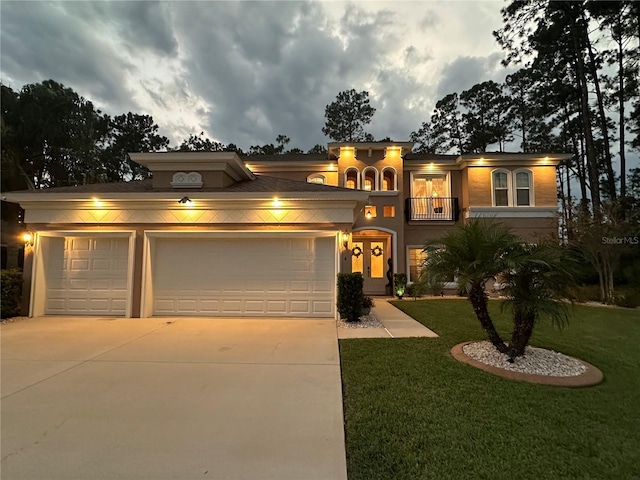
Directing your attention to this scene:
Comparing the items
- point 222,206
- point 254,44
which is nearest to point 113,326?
point 222,206

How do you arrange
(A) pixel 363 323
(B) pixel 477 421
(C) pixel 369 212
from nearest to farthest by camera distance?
1. (B) pixel 477 421
2. (A) pixel 363 323
3. (C) pixel 369 212

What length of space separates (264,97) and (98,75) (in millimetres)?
7701

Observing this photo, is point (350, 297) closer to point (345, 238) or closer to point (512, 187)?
point (345, 238)

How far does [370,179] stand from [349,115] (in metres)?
12.7

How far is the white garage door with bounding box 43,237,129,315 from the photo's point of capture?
811 cm

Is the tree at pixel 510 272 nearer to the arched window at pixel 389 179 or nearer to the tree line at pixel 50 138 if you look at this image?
the arched window at pixel 389 179

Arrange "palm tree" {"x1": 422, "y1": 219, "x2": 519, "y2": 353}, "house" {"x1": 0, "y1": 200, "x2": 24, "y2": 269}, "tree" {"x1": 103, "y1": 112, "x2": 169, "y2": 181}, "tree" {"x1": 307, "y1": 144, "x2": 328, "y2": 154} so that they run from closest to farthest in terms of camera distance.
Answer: "palm tree" {"x1": 422, "y1": 219, "x2": 519, "y2": 353}
"house" {"x1": 0, "y1": 200, "x2": 24, "y2": 269}
"tree" {"x1": 103, "y1": 112, "x2": 169, "y2": 181}
"tree" {"x1": 307, "y1": 144, "x2": 328, "y2": 154}

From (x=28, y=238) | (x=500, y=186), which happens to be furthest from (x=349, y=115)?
(x=28, y=238)

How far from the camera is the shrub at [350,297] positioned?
7375mm

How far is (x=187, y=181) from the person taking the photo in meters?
8.70

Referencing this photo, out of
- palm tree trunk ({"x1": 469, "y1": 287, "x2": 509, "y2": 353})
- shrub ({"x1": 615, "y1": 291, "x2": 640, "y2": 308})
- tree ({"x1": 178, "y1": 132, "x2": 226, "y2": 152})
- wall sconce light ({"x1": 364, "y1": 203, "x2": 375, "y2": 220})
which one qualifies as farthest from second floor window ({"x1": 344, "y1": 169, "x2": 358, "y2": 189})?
tree ({"x1": 178, "y1": 132, "x2": 226, "y2": 152})

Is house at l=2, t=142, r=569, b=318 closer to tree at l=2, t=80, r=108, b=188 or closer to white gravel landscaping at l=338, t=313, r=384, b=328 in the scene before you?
white gravel landscaping at l=338, t=313, r=384, b=328

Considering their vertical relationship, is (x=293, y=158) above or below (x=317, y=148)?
below

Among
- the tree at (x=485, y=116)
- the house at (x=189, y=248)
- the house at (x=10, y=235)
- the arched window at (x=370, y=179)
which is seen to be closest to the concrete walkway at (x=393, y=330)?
the house at (x=189, y=248)
